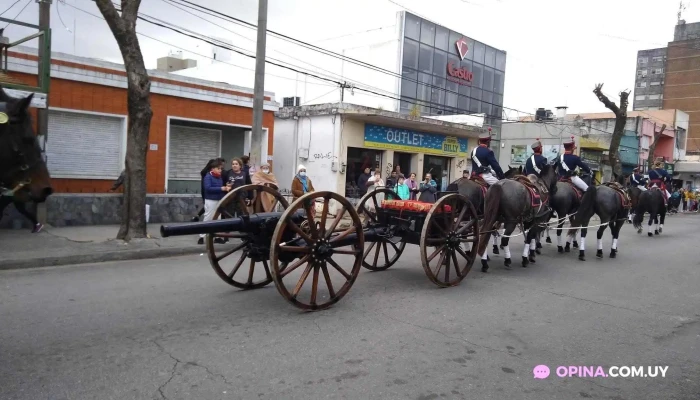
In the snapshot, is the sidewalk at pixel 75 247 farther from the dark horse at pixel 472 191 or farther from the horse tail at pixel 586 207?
the horse tail at pixel 586 207

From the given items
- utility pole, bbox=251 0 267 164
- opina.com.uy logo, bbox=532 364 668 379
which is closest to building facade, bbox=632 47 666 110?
utility pole, bbox=251 0 267 164

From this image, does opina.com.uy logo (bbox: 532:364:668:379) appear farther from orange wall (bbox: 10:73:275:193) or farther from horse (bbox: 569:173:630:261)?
orange wall (bbox: 10:73:275:193)

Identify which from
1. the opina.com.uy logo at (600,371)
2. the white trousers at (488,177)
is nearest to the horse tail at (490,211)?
the white trousers at (488,177)

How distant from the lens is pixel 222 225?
5.56 m

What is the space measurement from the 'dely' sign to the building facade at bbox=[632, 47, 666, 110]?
49718mm

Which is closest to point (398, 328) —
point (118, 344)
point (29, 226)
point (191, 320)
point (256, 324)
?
point (256, 324)

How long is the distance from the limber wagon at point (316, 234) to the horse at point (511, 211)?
2.33 ft

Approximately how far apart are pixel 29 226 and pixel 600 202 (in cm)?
1257

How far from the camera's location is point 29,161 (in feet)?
12.3

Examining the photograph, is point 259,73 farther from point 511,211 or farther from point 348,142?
point 348,142

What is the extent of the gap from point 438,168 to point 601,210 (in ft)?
43.1

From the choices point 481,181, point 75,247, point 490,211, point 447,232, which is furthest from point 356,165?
point 447,232

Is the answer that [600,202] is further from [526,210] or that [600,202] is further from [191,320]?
[191,320]

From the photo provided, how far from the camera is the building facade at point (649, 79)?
73162mm
